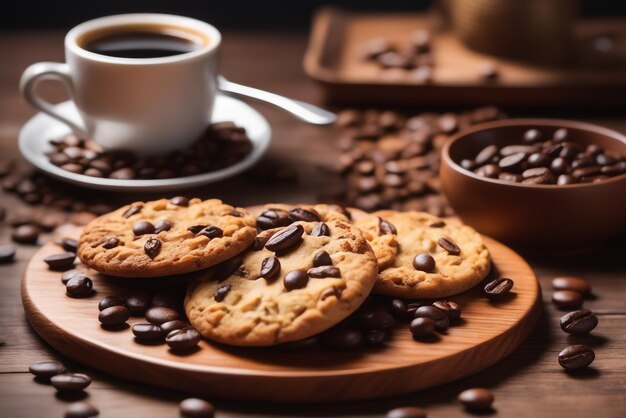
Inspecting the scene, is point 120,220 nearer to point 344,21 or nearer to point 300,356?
point 300,356

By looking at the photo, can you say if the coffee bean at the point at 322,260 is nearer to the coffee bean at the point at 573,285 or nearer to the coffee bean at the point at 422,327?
the coffee bean at the point at 422,327

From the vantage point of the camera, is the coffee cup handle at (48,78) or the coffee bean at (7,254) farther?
the coffee cup handle at (48,78)

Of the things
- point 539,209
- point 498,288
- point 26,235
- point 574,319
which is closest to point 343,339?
point 498,288

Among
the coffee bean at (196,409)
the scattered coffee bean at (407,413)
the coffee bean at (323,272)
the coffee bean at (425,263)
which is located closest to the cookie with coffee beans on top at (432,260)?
the coffee bean at (425,263)

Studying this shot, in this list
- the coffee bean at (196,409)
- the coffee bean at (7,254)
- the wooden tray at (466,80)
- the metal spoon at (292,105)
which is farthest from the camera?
the wooden tray at (466,80)

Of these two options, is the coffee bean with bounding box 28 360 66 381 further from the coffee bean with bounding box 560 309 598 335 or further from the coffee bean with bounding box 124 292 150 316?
the coffee bean with bounding box 560 309 598 335

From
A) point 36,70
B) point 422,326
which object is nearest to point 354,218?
point 422,326

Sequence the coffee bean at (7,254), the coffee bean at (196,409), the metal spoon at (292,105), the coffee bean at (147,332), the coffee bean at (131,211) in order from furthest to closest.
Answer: the metal spoon at (292,105)
the coffee bean at (7,254)
the coffee bean at (131,211)
the coffee bean at (147,332)
the coffee bean at (196,409)
